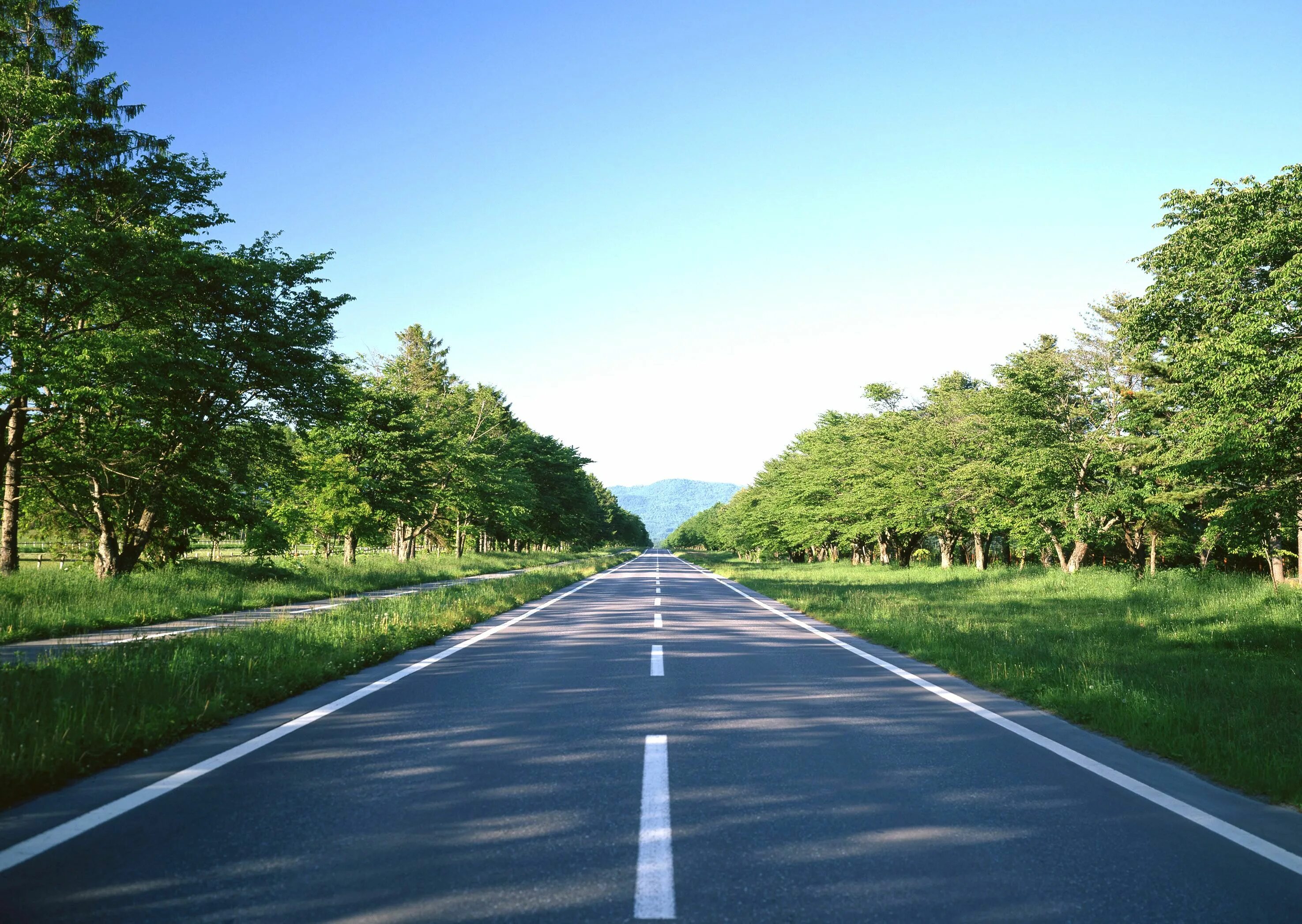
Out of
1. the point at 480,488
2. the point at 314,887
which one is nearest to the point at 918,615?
the point at 314,887

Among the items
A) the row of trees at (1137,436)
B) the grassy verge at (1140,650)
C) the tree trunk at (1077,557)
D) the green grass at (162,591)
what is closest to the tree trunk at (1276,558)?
the row of trees at (1137,436)

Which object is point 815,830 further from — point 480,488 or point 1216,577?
point 480,488

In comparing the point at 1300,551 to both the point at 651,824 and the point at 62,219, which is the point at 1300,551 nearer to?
the point at 651,824

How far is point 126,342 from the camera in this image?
14703 mm

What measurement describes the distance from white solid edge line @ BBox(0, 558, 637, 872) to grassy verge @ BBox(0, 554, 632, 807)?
628 mm

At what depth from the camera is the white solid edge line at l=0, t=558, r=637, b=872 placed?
11.5 ft

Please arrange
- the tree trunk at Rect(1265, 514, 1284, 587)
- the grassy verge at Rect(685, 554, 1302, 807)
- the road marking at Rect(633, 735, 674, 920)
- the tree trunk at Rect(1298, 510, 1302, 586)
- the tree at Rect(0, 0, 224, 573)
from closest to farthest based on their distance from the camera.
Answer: the road marking at Rect(633, 735, 674, 920)
the grassy verge at Rect(685, 554, 1302, 807)
the tree at Rect(0, 0, 224, 573)
the tree trunk at Rect(1298, 510, 1302, 586)
the tree trunk at Rect(1265, 514, 1284, 587)

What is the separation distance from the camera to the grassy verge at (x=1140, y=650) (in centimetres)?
575

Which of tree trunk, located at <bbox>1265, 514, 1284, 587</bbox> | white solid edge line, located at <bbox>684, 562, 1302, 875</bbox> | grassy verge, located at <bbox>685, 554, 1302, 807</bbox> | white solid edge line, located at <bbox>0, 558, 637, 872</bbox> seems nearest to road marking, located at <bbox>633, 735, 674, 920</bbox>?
white solid edge line, located at <bbox>0, 558, 637, 872</bbox>

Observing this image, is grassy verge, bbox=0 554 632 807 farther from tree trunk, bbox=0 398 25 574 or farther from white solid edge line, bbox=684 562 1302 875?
tree trunk, bbox=0 398 25 574

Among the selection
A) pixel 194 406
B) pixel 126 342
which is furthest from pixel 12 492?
pixel 126 342

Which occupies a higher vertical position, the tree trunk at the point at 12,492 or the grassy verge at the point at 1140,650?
the tree trunk at the point at 12,492

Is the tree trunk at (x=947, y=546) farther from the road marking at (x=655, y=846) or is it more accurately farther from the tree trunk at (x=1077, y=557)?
the road marking at (x=655, y=846)

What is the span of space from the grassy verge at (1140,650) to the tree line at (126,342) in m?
16.3
